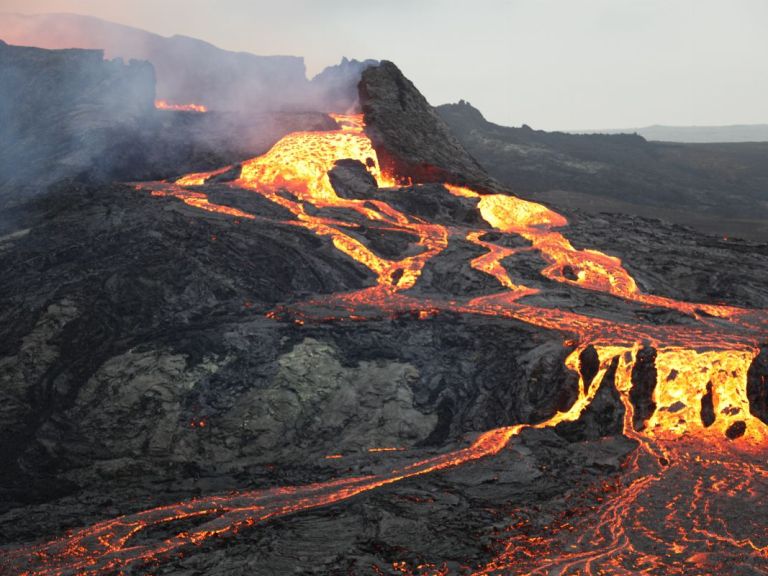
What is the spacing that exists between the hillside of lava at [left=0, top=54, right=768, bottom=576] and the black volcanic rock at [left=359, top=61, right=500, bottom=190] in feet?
15.2

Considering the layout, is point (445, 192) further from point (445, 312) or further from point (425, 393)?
point (425, 393)

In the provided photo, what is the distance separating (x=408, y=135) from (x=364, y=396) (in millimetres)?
14947

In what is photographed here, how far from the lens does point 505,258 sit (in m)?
17.0

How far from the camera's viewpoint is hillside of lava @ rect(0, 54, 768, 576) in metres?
8.06

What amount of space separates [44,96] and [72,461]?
2337 centimetres

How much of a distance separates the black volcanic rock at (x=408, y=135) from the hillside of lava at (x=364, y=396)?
15.2 feet

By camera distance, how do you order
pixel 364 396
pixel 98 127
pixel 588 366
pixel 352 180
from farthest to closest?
pixel 98 127
pixel 352 180
pixel 588 366
pixel 364 396

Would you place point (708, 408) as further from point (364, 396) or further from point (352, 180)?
point (352, 180)

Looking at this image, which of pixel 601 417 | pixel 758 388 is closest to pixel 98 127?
pixel 601 417

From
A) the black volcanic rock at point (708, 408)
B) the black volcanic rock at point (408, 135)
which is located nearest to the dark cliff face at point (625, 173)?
the black volcanic rock at point (408, 135)

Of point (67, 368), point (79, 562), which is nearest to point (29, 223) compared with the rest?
point (67, 368)

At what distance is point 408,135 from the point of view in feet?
80.0

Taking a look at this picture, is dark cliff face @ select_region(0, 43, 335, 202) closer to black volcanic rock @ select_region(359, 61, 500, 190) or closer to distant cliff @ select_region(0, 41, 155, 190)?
distant cliff @ select_region(0, 41, 155, 190)

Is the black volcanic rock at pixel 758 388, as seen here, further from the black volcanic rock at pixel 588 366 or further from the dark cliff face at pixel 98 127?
the dark cliff face at pixel 98 127
